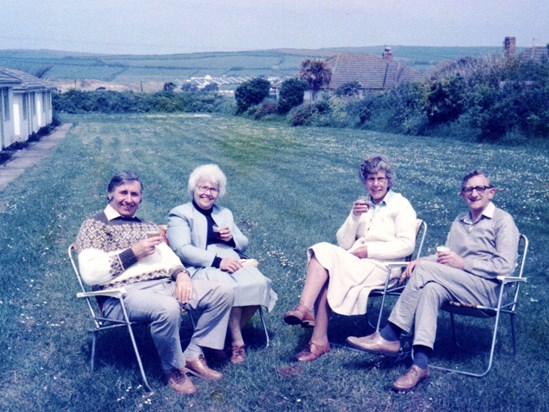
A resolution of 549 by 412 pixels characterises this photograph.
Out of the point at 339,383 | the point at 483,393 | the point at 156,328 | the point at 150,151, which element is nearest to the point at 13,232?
the point at 156,328

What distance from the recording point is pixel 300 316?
4.34 metres

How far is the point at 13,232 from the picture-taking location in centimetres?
838

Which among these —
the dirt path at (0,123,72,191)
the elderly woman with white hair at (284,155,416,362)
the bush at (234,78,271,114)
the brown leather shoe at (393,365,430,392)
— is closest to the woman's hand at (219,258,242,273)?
the elderly woman with white hair at (284,155,416,362)

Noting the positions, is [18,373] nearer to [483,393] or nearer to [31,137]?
[483,393]

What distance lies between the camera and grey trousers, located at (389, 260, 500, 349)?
4172 millimetres

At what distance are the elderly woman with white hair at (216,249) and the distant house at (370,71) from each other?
45.1 meters

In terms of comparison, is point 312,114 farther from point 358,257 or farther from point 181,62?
point 181,62

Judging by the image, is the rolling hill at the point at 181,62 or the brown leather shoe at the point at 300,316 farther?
the rolling hill at the point at 181,62

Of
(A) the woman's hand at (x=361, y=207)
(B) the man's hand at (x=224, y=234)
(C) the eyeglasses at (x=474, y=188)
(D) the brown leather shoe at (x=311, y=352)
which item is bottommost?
(D) the brown leather shoe at (x=311, y=352)

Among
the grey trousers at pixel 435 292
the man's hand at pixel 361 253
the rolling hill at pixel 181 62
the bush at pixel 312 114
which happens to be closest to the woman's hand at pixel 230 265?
the man's hand at pixel 361 253

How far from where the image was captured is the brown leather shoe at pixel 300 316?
14.2ft

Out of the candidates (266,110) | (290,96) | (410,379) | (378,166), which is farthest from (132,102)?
(410,379)

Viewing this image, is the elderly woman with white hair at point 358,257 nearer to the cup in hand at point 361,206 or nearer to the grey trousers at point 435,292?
the cup in hand at point 361,206

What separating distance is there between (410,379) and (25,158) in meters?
17.6
